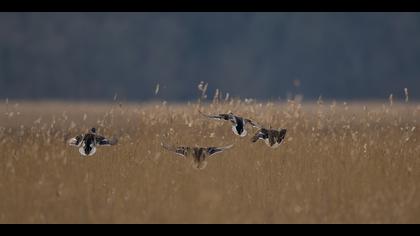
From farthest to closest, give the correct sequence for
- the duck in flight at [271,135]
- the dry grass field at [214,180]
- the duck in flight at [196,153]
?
the duck in flight at [271,135] → the duck in flight at [196,153] → the dry grass field at [214,180]

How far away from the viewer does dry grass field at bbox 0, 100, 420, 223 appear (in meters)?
4.34

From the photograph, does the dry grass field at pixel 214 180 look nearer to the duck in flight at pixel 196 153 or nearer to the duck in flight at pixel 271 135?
the duck in flight at pixel 196 153

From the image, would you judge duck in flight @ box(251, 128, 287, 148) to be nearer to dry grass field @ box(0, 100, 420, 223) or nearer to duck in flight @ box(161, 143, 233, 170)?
dry grass field @ box(0, 100, 420, 223)

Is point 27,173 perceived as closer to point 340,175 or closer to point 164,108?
point 164,108

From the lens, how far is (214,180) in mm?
5129

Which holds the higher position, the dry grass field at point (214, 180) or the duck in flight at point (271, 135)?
the duck in flight at point (271, 135)

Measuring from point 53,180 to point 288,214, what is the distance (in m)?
2.13

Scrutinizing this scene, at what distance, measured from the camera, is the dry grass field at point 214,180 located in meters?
4.34

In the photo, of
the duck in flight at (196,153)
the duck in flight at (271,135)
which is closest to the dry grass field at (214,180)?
the duck in flight at (196,153)

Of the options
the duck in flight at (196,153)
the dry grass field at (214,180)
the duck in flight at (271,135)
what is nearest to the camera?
the dry grass field at (214,180)

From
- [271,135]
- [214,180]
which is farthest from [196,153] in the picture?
[271,135]

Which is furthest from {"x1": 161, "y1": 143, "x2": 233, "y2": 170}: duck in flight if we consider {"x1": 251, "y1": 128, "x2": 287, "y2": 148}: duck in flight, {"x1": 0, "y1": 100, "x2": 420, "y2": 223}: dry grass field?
{"x1": 251, "y1": 128, "x2": 287, "y2": 148}: duck in flight
